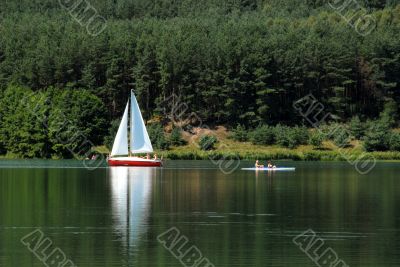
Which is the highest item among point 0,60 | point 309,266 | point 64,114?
point 0,60

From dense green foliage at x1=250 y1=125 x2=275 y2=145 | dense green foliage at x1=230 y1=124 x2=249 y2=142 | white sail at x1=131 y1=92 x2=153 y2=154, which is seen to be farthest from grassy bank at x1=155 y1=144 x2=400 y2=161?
white sail at x1=131 y1=92 x2=153 y2=154

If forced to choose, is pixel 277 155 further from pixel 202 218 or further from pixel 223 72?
pixel 202 218

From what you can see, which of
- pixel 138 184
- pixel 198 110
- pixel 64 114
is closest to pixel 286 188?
pixel 138 184

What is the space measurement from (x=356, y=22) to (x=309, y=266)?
531ft

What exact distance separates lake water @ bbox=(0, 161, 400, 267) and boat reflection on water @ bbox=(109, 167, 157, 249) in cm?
5

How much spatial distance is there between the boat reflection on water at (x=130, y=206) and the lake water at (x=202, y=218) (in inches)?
2.0

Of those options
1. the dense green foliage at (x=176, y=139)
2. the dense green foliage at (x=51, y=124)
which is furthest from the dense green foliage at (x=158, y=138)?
the dense green foliage at (x=51, y=124)

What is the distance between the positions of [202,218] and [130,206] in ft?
26.9

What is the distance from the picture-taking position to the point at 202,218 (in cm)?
5012

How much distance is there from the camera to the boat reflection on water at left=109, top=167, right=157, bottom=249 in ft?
143

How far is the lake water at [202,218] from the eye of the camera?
3803 centimetres

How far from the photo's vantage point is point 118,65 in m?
159

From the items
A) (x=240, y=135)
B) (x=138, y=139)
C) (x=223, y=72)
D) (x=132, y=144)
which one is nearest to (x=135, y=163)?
(x=132, y=144)

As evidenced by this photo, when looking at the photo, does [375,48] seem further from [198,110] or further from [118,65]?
[118,65]
